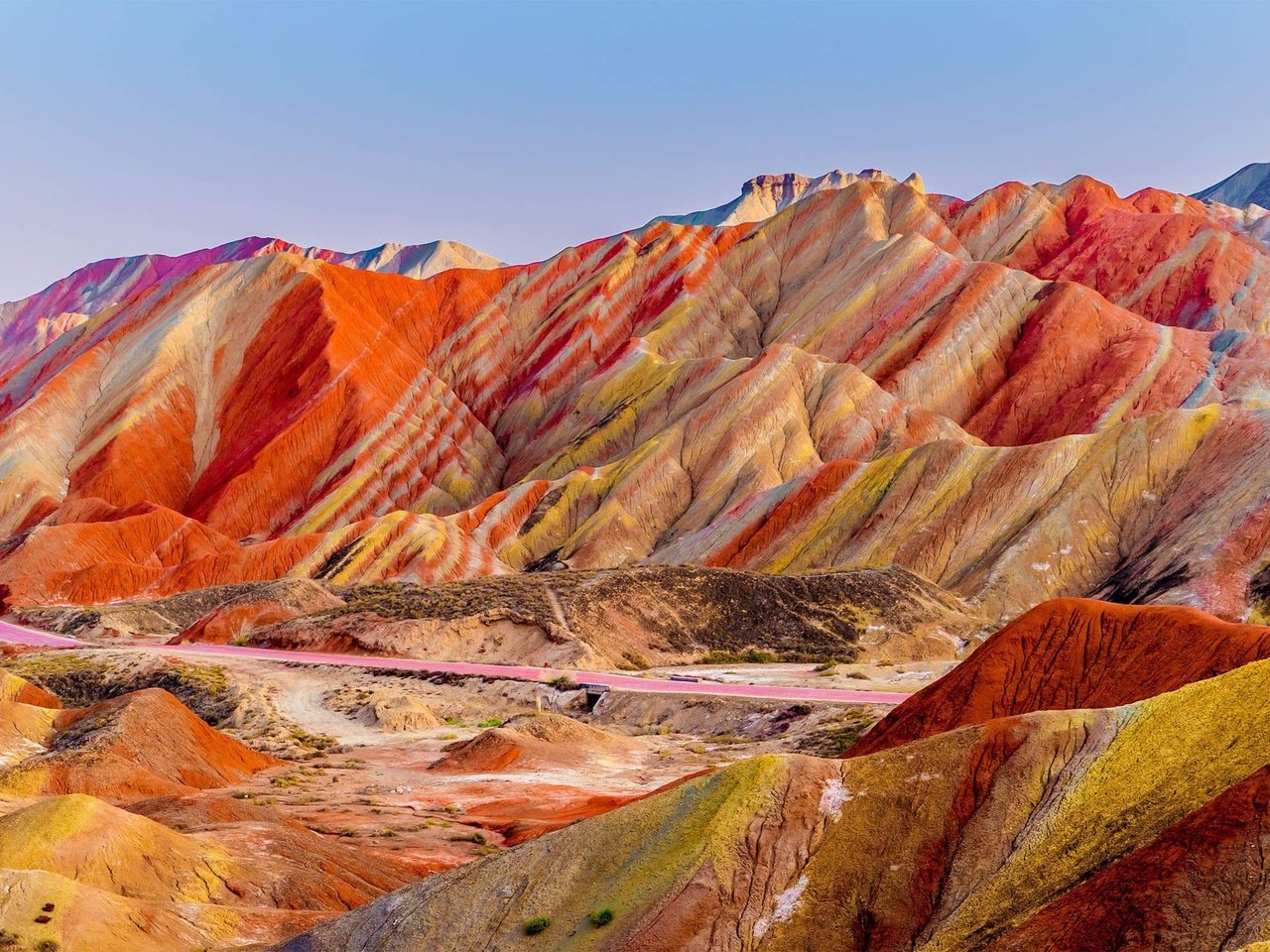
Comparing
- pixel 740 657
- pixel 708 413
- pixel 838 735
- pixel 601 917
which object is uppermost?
pixel 708 413

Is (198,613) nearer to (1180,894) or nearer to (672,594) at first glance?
(672,594)

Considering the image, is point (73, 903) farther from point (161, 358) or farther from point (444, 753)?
point (161, 358)

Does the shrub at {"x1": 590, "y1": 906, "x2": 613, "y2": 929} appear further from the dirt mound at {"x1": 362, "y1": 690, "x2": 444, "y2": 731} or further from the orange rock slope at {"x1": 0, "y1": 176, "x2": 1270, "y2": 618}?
the orange rock slope at {"x1": 0, "y1": 176, "x2": 1270, "y2": 618}

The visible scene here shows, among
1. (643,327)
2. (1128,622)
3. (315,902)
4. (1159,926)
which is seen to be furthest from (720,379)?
(1159,926)

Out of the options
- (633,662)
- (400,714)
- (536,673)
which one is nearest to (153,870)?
(400,714)

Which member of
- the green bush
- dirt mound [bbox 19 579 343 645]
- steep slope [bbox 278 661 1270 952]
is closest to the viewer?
steep slope [bbox 278 661 1270 952]

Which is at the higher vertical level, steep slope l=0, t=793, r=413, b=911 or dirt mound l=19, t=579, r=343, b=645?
steep slope l=0, t=793, r=413, b=911

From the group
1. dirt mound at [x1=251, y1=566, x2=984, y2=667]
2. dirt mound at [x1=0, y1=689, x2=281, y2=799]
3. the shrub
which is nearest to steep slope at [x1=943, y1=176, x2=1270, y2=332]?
dirt mound at [x1=251, y1=566, x2=984, y2=667]
